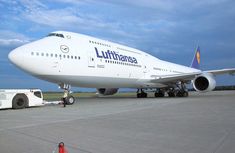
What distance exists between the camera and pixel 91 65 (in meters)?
17.0

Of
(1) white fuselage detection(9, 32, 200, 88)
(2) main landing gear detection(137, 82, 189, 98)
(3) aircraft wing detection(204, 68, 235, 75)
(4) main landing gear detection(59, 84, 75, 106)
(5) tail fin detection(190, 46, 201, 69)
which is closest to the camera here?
(1) white fuselage detection(9, 32, 200, 88)

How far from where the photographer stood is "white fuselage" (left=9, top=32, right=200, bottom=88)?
47.5 ft

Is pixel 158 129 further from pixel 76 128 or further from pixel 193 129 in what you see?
pixel 76 128

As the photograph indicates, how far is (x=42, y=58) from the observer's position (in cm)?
1455

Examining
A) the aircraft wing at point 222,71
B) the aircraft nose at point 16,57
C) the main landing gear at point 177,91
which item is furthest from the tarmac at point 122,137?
the main landing gear at point 177,91

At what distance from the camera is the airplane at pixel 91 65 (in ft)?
47.8

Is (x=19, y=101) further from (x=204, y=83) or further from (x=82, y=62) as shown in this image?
(x=204, y=83)

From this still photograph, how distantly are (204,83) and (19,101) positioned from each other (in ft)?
49.3

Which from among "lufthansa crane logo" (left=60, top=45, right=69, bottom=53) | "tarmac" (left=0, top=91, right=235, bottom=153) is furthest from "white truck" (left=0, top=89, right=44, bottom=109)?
"tarmac" (left=0, top=91, right=235, bottom=153)

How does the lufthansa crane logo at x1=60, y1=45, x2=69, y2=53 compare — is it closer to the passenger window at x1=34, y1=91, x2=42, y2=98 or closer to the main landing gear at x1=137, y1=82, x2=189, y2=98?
the passenger window at x1=34, y1=91, x2=42, y2=98

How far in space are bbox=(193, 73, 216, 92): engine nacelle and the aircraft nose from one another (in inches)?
563

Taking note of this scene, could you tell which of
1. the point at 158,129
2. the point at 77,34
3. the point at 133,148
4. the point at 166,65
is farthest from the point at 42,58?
the point at 166,65

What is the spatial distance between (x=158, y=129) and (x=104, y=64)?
11565mm

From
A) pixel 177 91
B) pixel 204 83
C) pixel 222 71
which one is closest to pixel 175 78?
pixel 204 83
